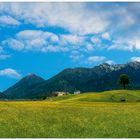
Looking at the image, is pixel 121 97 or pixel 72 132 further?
pixel 121 97

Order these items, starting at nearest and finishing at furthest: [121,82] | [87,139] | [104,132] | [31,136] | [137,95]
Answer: [87,139] → [31,136] → [104,132] → [137,95] → [121,82]

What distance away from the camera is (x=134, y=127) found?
106ft

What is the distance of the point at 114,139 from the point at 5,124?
495 inches

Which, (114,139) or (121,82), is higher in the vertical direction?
(121,82)

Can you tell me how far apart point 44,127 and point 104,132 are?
18.0ft

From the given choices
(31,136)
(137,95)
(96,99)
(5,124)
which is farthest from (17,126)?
(137,95)

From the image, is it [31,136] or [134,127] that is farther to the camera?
[134,127]

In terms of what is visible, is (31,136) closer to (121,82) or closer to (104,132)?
(104,132)

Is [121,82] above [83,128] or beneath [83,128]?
above

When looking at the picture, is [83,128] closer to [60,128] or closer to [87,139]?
[60,128]

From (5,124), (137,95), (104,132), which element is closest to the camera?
(104,132)

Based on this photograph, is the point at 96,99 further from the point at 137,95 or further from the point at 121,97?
the point at 137,95

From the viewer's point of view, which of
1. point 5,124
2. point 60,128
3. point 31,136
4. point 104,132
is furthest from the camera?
point 5,124

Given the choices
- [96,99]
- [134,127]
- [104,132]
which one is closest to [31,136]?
[104,132]
